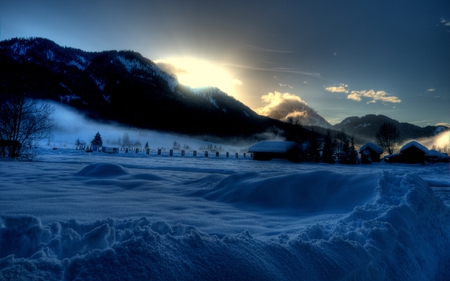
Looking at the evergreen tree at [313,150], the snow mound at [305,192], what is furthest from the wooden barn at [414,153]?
the snow mound at [305,192]

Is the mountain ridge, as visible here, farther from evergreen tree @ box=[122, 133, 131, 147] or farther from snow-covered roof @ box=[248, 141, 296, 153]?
snow-covered roof @ box=[248, 141, 296, 153]

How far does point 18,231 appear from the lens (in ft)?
6.43

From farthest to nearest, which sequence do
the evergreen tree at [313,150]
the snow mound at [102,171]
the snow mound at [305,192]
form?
the evergreen tree at [313,150], the snow mound at [102,171], the snow mound at [305,192]

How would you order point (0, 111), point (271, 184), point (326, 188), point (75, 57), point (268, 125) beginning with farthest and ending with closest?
point (75, 57) < point (268, 125) < point (0, 111) < point (271, 184) < point (326, 188)

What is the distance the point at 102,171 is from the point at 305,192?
701 cm

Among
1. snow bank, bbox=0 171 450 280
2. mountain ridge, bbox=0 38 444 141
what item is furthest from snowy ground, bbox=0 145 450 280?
mountain ridge, bbox=0 38 444 141

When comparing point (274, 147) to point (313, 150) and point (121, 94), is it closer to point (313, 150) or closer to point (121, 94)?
point (313, 150)

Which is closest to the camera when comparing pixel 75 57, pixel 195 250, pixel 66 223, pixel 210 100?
pixel 195 250

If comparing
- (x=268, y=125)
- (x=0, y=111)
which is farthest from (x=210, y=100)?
(x=0, y=111)

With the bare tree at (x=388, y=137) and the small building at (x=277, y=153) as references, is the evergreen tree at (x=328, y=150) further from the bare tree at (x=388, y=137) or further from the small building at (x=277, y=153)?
the bare tree at (x=388, y=137)

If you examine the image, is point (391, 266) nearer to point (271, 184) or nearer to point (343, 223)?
point (343, 223)

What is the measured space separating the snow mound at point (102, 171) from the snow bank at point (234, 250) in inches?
244

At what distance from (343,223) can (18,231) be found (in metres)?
3.57

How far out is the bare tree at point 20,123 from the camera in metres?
12.8
